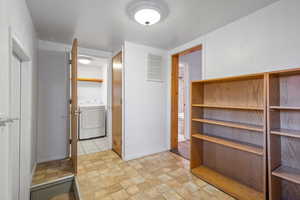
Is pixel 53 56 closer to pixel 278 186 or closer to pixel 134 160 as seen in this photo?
pixel 134 160

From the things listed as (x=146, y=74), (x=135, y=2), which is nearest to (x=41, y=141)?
(x=146, y=74)

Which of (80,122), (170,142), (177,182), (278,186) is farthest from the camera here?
(80,122)

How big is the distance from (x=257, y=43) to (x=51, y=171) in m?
3.44

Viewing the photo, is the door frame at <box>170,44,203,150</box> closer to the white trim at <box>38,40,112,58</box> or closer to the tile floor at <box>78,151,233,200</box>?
the tile floor at <box>78,151,233,200</box>

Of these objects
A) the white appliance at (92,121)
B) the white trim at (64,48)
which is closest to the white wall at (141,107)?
the white trim at (64,48)

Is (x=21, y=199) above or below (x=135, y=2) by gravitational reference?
below

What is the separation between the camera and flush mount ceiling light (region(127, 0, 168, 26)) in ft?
4.84

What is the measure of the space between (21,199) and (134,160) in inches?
60.8

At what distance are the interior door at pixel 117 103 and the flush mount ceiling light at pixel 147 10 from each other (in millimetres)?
1094

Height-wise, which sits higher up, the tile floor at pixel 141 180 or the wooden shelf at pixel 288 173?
the wooden shelf at pixel 288 173

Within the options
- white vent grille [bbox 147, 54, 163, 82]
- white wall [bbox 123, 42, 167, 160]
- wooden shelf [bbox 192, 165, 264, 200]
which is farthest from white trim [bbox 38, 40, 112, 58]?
wooden shelf [bbox 192, 165, 264, 200]

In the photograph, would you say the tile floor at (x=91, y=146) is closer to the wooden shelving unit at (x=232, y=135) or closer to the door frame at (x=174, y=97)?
the door frame at (x=174, y=97)

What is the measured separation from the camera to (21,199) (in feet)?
4.71

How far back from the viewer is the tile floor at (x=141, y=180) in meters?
1.62
